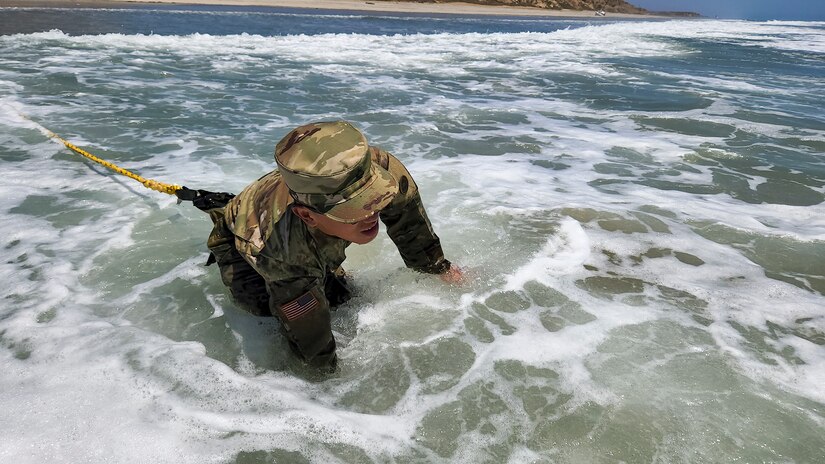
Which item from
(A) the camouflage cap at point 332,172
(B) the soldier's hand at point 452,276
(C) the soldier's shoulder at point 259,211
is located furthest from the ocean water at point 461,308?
(A) the camouflage cap at point 332,172

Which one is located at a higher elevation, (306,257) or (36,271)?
(306,257)

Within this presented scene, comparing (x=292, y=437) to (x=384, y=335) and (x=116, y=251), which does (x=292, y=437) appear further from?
(x=116, y=251)

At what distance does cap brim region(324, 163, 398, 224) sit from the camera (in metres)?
1.86

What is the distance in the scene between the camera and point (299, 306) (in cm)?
212

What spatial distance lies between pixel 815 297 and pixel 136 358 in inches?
164

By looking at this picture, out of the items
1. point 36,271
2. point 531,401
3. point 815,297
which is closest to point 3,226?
point 36,271

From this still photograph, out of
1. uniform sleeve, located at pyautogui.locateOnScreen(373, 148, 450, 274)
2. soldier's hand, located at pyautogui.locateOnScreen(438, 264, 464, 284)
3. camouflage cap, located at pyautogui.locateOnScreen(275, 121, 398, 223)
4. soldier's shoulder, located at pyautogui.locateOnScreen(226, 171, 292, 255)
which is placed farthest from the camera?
soldier's hand, located at pyautogui.locateOnScreen(438, 264, 464, 284)

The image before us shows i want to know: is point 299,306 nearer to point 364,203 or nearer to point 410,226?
point 364,203

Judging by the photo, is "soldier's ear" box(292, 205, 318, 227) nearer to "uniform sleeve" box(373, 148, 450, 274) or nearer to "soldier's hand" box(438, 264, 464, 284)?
"uniform sleeve" box(373, 148, 450, 274)

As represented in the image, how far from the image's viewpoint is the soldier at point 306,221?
1.81 m

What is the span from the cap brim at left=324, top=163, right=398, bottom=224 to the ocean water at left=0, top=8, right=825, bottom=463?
101 cm

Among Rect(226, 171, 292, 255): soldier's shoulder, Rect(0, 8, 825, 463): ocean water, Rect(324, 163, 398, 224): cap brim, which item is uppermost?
Rect(324, 163, 398, 224): cap brim

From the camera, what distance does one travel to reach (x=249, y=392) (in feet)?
7.88

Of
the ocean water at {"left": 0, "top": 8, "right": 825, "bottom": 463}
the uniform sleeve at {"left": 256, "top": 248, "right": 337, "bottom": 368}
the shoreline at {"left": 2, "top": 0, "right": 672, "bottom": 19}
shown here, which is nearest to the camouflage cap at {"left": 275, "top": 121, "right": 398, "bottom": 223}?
the uniform sleeve at {"left": 256, "top": 248, "right": 337, "bottom": 368}
